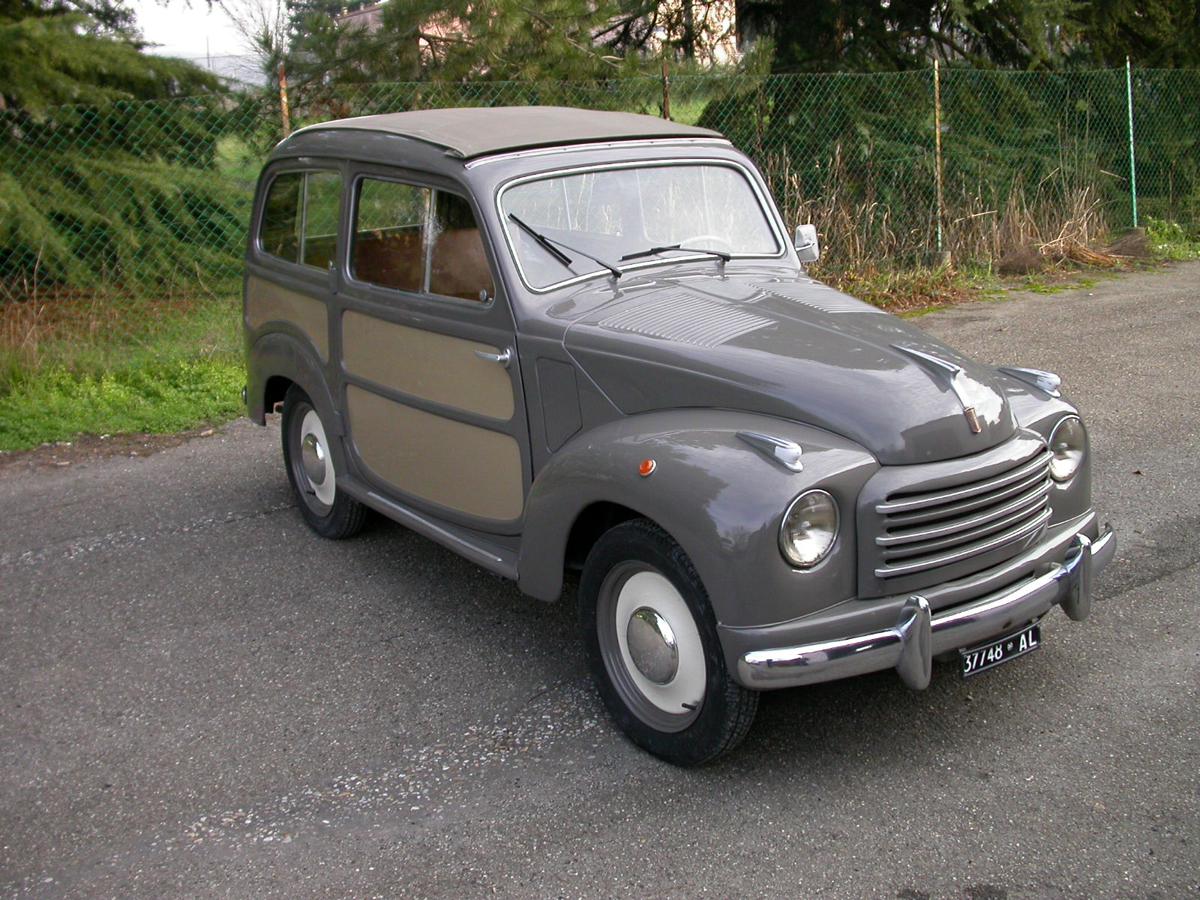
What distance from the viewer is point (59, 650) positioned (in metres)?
4.51

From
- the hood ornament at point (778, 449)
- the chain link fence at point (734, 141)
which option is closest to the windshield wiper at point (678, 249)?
the hood ornament at point (778, 449)

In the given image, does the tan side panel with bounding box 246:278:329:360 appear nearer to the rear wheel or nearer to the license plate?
the rear wheel

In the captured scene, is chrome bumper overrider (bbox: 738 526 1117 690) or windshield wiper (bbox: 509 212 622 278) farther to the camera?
windshield wiper (bbox: 509 212 622 278)

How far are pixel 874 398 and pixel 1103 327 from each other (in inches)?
→ 259

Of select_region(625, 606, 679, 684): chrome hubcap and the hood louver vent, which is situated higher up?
the hood louver vent

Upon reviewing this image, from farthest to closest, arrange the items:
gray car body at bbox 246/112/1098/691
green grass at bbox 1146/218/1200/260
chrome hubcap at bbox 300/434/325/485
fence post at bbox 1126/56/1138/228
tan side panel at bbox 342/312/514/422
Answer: fence post at bbox 1126/56/1138/228 < green grass at bbox 1146/218/1200/260 < chrome hubcap at bbox 300/434/325/485 < tan side panel at bbox 342/312/514/422 < gray car body at bbox 246/112/1098/691

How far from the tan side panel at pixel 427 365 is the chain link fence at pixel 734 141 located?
3892mm

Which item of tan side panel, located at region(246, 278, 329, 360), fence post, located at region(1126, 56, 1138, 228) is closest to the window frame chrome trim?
tan side panel, located at region(246, 278, 329, 360)

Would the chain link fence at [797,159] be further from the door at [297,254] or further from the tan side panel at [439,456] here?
the tan side panel at [439,456]

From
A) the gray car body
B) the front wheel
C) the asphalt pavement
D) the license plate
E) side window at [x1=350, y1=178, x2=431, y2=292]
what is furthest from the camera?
side window at [x1=350, y1=178, x2=431, y2=292]

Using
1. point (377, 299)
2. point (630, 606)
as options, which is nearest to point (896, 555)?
point (630, 606)

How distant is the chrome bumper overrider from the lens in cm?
317

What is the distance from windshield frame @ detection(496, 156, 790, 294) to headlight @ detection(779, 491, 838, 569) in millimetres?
1390

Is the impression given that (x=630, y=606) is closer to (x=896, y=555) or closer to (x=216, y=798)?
(x=896, y=555)
